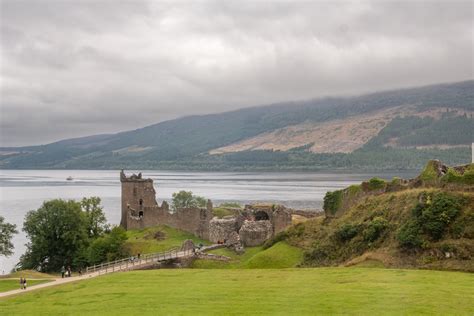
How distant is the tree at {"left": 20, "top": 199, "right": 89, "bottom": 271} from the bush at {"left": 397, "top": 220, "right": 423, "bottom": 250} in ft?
142

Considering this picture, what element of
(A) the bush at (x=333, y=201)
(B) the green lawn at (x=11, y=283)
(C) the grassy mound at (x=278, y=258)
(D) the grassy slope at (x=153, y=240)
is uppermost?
(A) the bush at (x=333, y=201)

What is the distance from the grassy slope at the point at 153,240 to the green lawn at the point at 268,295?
97.3ft

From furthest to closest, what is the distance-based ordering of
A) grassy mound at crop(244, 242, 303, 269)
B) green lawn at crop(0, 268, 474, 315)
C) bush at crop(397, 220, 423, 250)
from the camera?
1. grassy mound at crop(244, 242, 303, 269)
2. bush at crop(397, 220, 423, 250)
3. green lawn at crop(0, 268, 474, 315)

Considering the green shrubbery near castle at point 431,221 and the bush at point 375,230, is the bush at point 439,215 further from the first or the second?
the bush at point 375,230

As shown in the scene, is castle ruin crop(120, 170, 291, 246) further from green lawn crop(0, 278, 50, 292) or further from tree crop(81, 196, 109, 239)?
green lawn crop(0, 278, 50, 292)

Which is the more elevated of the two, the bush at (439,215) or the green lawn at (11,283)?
the bush at (439,215)

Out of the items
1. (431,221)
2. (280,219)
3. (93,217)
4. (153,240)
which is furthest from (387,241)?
(93,217)

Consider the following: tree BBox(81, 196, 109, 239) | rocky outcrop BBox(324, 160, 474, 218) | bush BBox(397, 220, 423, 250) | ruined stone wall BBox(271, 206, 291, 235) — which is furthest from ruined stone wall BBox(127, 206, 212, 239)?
bush BBox(397, 220, 423, 250)

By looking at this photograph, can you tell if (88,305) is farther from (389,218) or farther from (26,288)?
(389,218)

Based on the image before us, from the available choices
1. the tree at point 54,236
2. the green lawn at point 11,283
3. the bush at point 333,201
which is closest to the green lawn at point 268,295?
the green lawn at point 11,283

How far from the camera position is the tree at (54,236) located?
2586 inches

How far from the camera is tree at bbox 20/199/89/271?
65688 mm

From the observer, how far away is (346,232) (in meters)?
40.2

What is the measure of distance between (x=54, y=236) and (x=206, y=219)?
18304 mm
